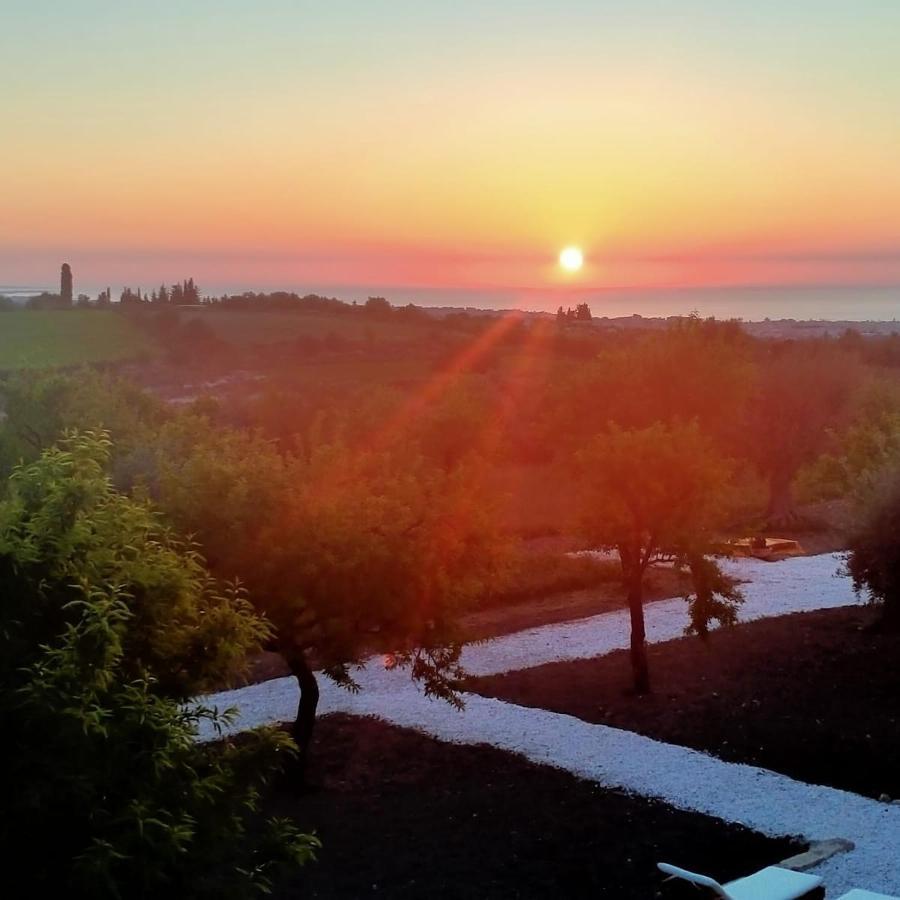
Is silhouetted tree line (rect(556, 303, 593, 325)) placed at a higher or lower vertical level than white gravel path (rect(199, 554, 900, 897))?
higher

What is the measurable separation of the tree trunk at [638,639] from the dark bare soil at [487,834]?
8.41 ft

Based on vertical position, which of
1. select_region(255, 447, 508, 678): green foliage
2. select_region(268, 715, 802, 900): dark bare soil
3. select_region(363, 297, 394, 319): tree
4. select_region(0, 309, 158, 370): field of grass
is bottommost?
select_region(268, 715, 802, 900): dark bare soil

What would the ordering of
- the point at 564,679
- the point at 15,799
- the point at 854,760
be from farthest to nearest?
the point at 564,679
the point at 854,760
the point at 15,799

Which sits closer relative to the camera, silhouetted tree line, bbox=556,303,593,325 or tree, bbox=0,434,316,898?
tree, bbox=0,434,316,898

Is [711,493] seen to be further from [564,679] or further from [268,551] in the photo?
[268,551]

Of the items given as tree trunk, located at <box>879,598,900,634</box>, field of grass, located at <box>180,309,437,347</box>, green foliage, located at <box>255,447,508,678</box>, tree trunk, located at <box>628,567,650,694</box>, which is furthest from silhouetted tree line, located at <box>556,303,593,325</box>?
green foliage, located at <box>255,447,508,678</box>

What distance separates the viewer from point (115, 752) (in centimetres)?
490

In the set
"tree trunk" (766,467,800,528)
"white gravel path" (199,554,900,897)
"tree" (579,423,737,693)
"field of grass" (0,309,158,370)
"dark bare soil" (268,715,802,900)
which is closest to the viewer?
"dark bare soil" (268,715,802,900)

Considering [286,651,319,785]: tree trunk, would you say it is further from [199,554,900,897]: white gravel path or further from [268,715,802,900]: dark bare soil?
[199,554,900,897]: white gravel path

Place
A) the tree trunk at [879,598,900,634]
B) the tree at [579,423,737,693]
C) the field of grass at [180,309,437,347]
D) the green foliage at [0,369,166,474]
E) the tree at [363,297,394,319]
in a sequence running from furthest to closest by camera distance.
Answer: the tree at [363,297,394,319], the field of grass at [180,309,437,347], the green foliage at [0,369,166,474], the tree trunk at [879,598,900,634], the tree at [579,423,737,693]

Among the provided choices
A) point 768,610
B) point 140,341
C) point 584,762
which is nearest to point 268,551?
point 584,762

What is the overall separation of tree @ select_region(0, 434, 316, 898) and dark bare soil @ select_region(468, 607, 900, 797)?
22.9 ft

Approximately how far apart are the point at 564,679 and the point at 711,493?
11.8 ft

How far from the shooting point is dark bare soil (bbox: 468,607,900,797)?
11188 millimetres
